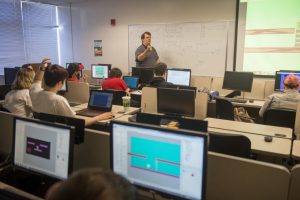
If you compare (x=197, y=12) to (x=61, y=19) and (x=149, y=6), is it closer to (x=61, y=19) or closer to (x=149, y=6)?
(x=149, y=6)

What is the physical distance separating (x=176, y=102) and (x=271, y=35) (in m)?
3.24

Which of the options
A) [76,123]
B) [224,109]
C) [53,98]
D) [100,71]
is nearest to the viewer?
[76,123]

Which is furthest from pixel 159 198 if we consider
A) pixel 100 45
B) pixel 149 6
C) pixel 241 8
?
pixel 100 45

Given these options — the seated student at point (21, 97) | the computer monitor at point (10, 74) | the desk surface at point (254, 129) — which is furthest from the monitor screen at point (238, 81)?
the computer monitor at point (10, 74)

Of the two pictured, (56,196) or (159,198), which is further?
(159,198)

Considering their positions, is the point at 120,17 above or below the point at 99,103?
above

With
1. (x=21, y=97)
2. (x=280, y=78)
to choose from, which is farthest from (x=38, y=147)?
(x=280, y=78)

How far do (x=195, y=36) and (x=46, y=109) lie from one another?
4.43 m

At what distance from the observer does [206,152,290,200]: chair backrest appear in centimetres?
122

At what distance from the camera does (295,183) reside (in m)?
1.19

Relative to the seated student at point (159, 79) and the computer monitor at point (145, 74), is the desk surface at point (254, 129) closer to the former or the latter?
the seated student at point (159, 79)

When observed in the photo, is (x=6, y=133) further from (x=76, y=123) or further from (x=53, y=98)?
(x=76, y=123)

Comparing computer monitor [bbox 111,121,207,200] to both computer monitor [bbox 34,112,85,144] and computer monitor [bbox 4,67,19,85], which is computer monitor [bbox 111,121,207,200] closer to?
computer monitor [bbox 34,112,85,144]

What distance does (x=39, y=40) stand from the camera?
7.75 meters
